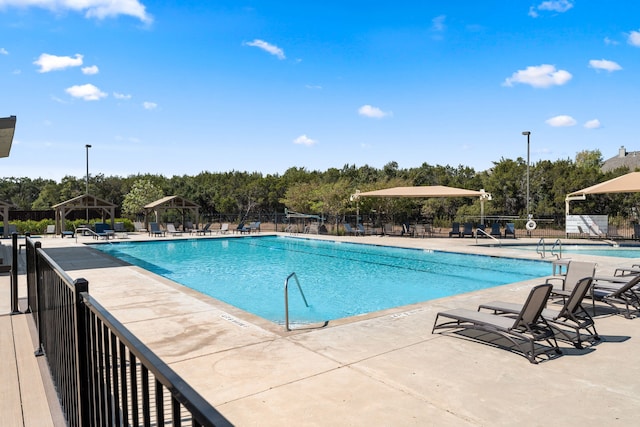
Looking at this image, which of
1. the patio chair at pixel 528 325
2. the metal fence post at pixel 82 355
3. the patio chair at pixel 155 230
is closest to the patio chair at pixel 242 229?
the patio chair at pixel 155 230

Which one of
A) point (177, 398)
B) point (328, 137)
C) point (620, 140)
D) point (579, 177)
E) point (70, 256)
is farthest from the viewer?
point (620, 140)

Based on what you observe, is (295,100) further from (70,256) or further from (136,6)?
(70,256)

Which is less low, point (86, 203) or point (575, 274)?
point (86, 203)

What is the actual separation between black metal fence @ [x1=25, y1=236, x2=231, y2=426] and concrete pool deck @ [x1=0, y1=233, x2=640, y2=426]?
787mm

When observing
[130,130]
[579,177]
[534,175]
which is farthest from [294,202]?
[579,177]

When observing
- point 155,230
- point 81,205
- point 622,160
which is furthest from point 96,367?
point 622,160

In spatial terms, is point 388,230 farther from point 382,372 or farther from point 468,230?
point 382,372

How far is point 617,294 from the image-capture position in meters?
6.48

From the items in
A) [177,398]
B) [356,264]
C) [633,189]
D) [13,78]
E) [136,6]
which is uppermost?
[136,6]

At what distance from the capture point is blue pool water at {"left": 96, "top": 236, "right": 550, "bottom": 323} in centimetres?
941

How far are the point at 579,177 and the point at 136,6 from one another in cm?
2957

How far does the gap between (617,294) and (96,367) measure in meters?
7.15

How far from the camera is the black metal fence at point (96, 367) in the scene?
1.10 meters

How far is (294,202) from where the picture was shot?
28547mm
